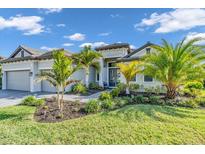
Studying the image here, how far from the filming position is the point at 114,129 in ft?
25.5

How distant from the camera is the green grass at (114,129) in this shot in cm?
721

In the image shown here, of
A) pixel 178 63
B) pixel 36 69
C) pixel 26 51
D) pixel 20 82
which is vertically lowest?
pixel 20 82

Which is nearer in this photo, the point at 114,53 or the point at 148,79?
the point at 148,79

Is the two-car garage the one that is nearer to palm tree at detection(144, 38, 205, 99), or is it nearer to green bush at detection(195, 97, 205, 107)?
palm tree at detection(144, 38, 205, 99)

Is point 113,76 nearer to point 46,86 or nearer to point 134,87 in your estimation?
point 134,87

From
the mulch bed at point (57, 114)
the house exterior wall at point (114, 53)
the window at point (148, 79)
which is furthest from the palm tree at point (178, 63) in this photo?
the house exterior wall at point (114, 53)

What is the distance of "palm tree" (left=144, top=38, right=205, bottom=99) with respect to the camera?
1238cm

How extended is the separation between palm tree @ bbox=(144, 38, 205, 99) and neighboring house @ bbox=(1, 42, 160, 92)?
19.1ft

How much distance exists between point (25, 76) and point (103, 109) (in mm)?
14431

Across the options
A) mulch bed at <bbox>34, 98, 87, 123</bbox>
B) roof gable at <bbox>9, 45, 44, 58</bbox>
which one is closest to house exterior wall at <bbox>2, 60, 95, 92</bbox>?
roof gable at <bbox>9, 45, 44, 58</bbox>

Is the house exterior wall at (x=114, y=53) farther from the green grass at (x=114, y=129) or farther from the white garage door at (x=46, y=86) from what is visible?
the green grass at (x=114, y=129)

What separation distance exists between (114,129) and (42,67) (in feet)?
50.1

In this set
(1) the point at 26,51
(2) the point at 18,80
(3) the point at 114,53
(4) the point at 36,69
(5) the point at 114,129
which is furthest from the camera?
(2) the point at 18,80

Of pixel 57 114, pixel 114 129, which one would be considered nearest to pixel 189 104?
pixel 114 129
